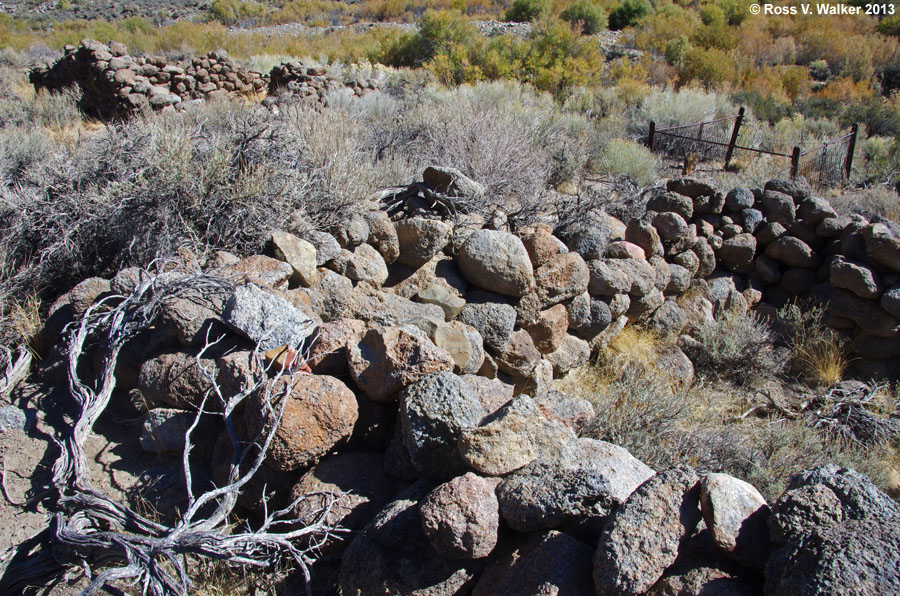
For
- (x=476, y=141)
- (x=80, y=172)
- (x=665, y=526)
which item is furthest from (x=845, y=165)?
(x=80, y=172)

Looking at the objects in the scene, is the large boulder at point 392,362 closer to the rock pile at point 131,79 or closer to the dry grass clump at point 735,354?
the dry grass clump at point 735,354

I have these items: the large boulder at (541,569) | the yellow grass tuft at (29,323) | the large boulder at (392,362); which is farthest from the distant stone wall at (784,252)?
the yellow grass tuft at (29,323)

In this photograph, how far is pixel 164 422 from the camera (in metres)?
2.72

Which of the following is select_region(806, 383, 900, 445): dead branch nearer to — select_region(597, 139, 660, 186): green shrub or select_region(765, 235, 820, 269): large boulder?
select_region(765, 235, 820, 269): large boulder

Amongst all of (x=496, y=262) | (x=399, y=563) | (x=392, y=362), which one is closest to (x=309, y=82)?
(x=496, y=262)

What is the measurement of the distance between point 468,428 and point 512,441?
20 centimetres

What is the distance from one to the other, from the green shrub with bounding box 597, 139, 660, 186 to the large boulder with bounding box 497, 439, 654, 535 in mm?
5956

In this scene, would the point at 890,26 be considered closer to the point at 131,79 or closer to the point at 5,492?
the point at 131,79

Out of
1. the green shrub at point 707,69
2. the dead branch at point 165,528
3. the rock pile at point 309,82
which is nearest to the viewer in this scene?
the dead branch at point 165,528

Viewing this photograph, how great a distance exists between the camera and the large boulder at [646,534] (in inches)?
65.9

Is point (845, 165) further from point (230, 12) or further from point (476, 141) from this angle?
point (230, 12)

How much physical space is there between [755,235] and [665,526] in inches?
225

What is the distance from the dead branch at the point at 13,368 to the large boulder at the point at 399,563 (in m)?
2.11

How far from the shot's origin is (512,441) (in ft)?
7.30
